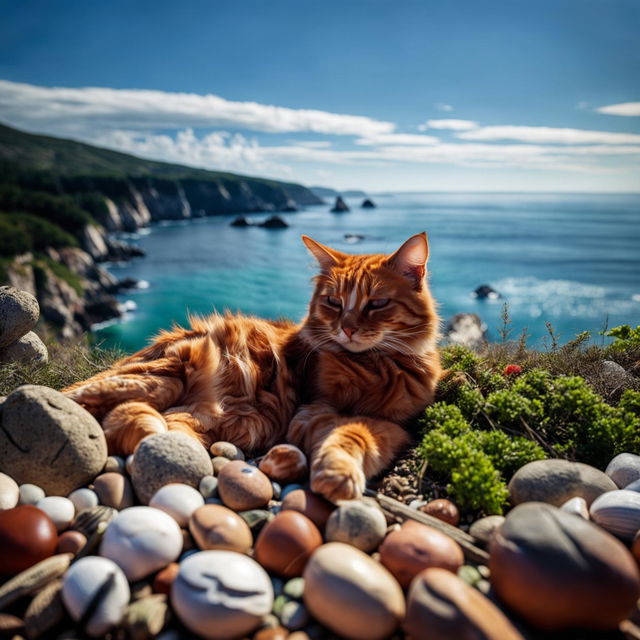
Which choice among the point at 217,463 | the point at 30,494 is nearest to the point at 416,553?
the point at 217,463

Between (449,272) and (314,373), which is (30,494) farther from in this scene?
(449,272)

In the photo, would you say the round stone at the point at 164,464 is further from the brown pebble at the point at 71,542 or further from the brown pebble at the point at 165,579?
the brown pebble at the point at 165,579

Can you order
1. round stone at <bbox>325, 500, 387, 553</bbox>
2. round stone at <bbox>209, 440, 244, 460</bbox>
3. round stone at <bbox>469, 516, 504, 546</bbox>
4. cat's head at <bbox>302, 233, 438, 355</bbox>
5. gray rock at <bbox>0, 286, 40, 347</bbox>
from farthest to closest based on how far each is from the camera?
1. gray rock at <bbox>0, 286, 40, 347</bbox>
2. cat's head at <bbox>302, 233, 438, 355</bbox>
3. round stone at <bbox>209, 440, 244, 460</bbox>
4. round stone at <bbox>469, 516, 504, 546</bbox>
5. round stone at <bbox>325, 500, 387, 553</bbox>

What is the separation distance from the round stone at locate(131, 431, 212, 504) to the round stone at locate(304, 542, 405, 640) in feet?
3.64

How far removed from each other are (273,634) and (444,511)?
1249mm

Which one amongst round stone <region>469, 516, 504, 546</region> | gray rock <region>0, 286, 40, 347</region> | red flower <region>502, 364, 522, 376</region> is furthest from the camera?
red flower <region>502, 364, 522, 376</region>

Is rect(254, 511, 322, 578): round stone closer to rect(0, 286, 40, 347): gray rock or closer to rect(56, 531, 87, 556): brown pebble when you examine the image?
rect(56, 531, 87, 556): brown pebble

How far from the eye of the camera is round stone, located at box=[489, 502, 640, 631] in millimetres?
1733

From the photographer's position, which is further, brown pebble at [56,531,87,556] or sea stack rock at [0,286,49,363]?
sea stack rock at [0,286,49,363]

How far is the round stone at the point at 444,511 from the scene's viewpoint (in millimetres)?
2631

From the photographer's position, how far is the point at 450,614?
1.63m

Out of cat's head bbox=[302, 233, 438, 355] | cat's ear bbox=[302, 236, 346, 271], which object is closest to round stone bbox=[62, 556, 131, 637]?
cat's head bbox=[302, 233, 438, 355]

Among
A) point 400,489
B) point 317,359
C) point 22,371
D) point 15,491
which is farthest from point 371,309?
point 22,371

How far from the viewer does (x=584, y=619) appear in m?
1.74
